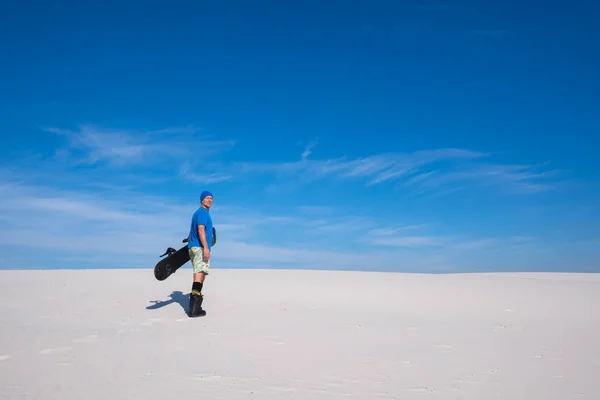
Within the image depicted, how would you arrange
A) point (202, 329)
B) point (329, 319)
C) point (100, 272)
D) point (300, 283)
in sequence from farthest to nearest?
1. point (100, 272)
2. point (300, 283)
3. point (329, 319)
4. point (202, 329)

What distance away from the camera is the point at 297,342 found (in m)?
6.56

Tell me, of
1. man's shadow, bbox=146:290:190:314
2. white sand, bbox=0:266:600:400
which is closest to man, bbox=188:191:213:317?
white sand, bbox=0:266:600:400

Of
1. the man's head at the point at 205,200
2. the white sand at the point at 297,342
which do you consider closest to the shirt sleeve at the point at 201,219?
the man's head at the point at 205,200

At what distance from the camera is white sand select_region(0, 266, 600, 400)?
4.52m

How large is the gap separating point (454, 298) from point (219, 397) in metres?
9.12

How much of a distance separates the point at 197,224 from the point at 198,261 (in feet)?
2.51

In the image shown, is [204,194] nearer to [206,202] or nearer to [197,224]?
[206,202]

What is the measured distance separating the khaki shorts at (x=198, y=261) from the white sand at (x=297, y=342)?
0.97 metres

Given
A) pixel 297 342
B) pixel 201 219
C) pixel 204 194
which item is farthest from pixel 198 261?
pixel 297 342

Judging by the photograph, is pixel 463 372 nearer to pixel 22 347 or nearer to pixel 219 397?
pixel 219 397

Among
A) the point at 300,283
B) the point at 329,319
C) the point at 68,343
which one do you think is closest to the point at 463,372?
the point at 329,319

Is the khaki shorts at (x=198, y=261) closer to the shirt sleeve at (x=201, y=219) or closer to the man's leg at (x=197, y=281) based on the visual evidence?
the man's leg at (x=197, y=281)

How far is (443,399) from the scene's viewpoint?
4.23 metres

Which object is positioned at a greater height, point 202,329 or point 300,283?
point 300,283
